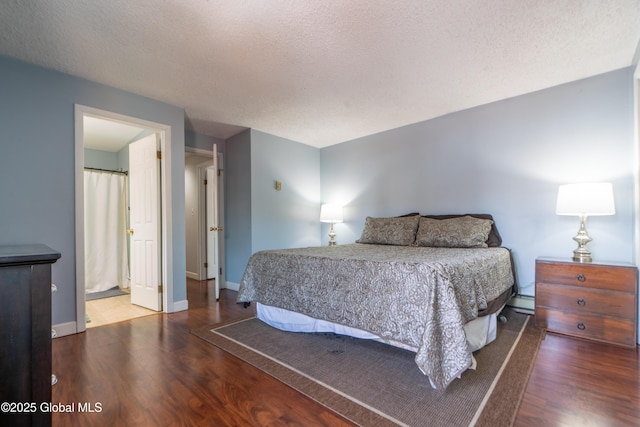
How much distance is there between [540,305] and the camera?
8.09 feet

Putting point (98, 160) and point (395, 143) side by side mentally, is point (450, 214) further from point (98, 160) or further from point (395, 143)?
point (98, 160)

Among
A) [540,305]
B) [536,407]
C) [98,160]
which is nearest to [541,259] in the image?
[540,305]

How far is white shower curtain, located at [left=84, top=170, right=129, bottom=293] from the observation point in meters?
4.23

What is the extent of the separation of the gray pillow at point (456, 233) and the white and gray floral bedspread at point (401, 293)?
0.28m

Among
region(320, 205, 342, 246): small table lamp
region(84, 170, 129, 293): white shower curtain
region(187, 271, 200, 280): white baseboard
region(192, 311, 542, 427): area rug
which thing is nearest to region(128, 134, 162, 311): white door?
region(192, 311, 542, 427): area rug

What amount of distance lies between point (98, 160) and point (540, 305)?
637 cm

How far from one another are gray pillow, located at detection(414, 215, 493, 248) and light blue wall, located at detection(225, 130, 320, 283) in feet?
6.63

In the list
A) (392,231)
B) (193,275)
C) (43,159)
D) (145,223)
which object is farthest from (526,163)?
(193,275)

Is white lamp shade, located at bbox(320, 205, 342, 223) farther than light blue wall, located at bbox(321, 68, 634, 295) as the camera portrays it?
Yes

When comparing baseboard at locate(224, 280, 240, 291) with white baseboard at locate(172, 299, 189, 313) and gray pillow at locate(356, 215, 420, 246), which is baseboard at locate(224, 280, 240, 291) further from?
gray pillow at locate(356, 215, 420, 246)

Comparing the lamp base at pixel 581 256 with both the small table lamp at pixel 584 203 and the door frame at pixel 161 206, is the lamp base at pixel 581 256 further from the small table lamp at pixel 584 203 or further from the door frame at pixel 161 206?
the door frame at pixel 161 206

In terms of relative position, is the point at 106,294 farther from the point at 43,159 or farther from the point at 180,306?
the point at 43,159

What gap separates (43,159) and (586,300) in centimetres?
459

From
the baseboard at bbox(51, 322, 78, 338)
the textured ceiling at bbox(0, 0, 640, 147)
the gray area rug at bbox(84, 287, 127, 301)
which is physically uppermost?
the textured ceiling at bbox(0, 0, 640, 147)
